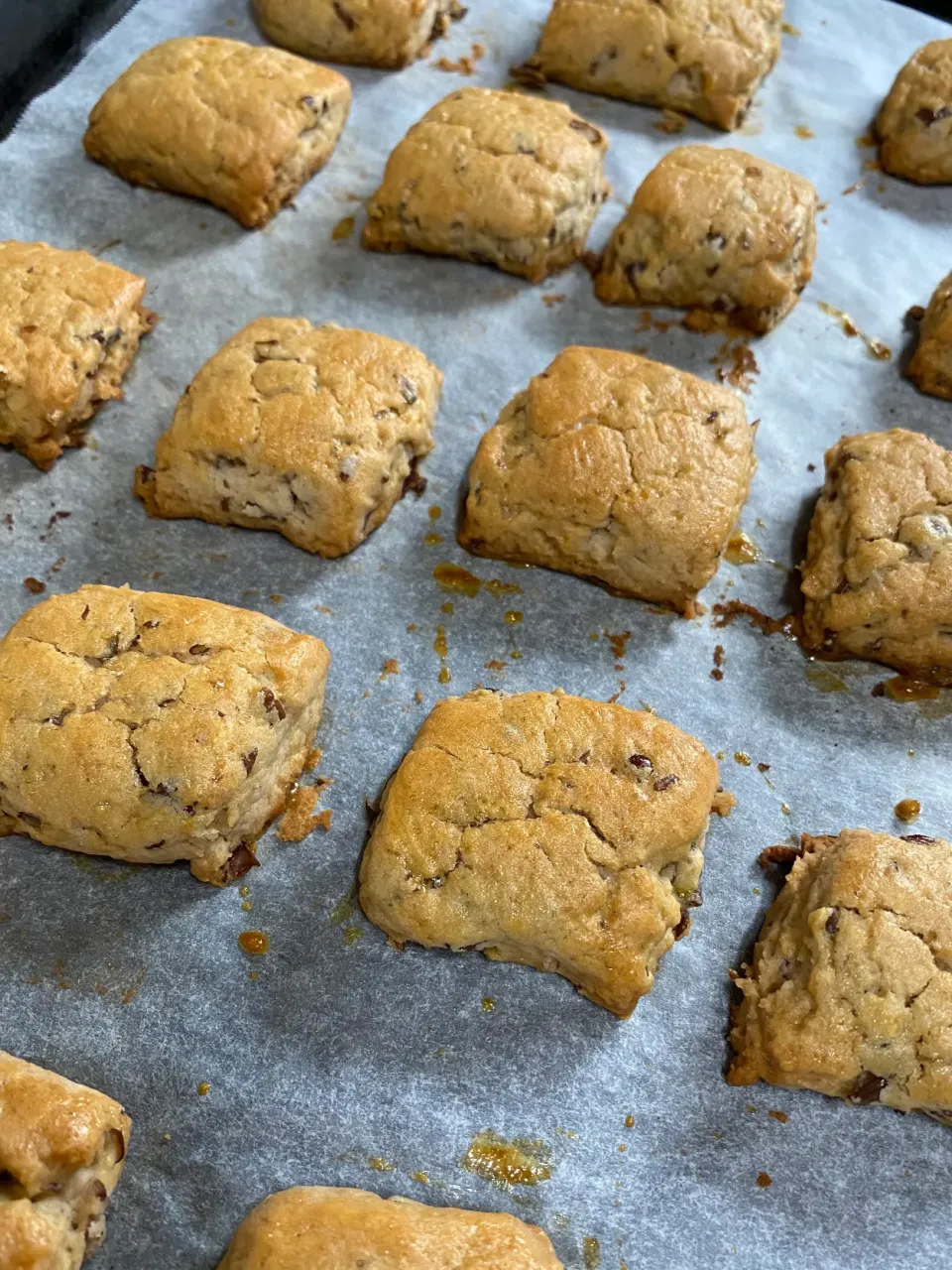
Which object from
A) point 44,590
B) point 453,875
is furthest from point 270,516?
point 453,875

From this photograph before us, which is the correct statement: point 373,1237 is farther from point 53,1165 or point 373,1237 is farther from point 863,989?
point 863,989

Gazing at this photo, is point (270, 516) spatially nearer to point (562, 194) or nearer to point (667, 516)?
point (667, 516)

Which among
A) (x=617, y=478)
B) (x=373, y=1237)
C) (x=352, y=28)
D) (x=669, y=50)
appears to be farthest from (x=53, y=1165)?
(x=669, y=50)

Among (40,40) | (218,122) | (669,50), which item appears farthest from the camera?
(669,50)

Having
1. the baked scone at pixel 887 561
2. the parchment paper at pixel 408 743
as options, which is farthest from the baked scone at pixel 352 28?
the baked scone at pixel 887 561

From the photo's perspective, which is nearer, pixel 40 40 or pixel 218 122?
pixel 218 122

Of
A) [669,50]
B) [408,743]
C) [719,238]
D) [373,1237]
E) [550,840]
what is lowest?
[373,1237]
